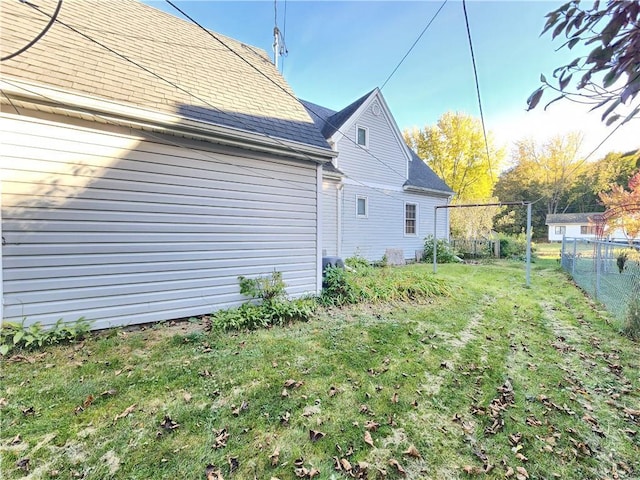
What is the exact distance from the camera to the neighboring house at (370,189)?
10.0m

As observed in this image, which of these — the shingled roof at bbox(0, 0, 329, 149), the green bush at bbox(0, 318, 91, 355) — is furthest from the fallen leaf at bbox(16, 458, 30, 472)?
the shingled roof at bbox(0, 0, 329, 149)

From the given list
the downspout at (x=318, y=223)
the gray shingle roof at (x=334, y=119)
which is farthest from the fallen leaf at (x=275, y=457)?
the gray shingle roof at (x=334, y=119)

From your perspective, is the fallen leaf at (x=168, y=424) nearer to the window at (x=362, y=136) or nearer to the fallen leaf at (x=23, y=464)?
the fallen leaf at (x=23, y=464)

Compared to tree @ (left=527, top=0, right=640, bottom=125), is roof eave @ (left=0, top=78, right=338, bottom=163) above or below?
above

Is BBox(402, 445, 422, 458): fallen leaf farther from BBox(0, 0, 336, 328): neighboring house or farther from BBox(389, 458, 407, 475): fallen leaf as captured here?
BBox(0, 0, 336, 328): neighboring house

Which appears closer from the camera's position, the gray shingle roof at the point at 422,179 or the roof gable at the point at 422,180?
the roof gable at the point at 422,180

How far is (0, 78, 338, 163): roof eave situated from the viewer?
3.28 meters

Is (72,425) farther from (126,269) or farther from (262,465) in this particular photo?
(126,269)

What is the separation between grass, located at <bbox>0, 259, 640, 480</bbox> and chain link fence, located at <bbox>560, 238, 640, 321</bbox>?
0.83 m

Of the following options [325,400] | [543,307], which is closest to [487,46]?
[543,307]

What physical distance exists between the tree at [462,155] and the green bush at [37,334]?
25031 mm

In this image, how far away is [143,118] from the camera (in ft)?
12.8

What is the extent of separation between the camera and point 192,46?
5789 millimetres

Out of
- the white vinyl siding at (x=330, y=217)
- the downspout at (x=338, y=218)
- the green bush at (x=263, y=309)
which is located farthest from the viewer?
the downspout at (x=338, y=218)
